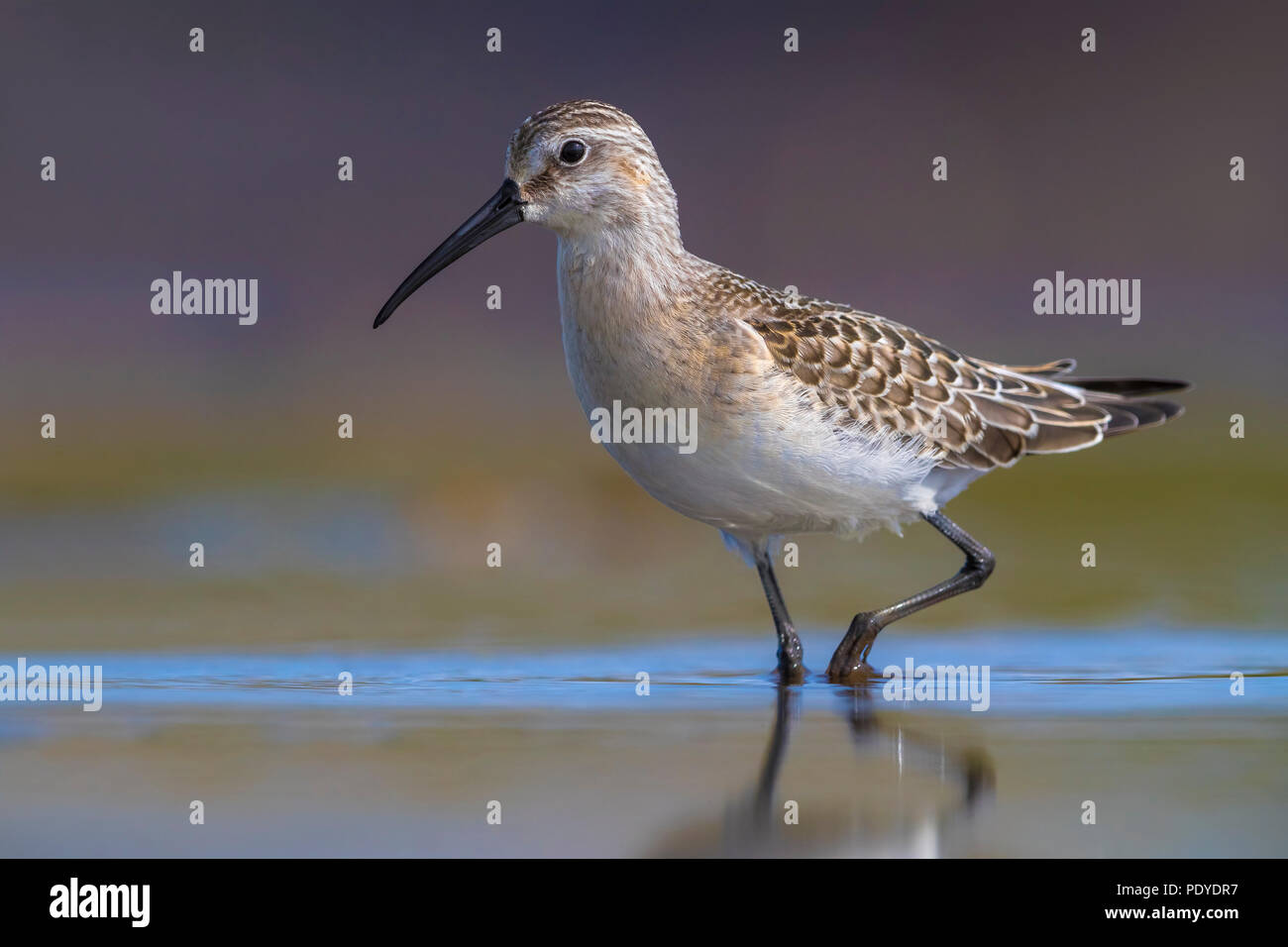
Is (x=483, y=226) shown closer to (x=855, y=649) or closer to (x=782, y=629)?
(x=782, y=629)

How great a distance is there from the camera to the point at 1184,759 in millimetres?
8305

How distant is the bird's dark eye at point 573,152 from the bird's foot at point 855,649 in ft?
10.3

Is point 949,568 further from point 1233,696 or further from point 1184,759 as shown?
point 1184,759

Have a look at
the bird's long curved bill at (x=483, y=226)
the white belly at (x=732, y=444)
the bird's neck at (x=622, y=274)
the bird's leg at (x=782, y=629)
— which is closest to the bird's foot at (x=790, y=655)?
the bird's leg at (x=782, y=629)

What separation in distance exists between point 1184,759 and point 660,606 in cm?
477

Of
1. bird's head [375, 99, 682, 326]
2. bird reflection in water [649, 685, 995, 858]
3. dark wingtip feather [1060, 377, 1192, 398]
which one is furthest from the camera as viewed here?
dark wingtip feather [1060, 377, 1192, 398]

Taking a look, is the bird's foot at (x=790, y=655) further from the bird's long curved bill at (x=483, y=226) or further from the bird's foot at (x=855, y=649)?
the bird's long curved bill at (x=483, y=226)

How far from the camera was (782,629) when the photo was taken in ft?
35.2

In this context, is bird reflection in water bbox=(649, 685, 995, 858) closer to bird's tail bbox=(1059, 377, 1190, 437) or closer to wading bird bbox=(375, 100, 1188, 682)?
wading bird bbox=(375, 100, 1188, 682)

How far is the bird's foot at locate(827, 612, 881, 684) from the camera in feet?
34.5

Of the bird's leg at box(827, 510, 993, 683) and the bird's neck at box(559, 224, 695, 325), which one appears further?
the bird's leg at box(827, 510, 993, 683)

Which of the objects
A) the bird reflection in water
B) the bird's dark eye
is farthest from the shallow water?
the bird's dark eye

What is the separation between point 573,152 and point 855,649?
333cm

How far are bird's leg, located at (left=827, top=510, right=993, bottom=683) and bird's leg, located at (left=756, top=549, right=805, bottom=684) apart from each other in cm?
21
